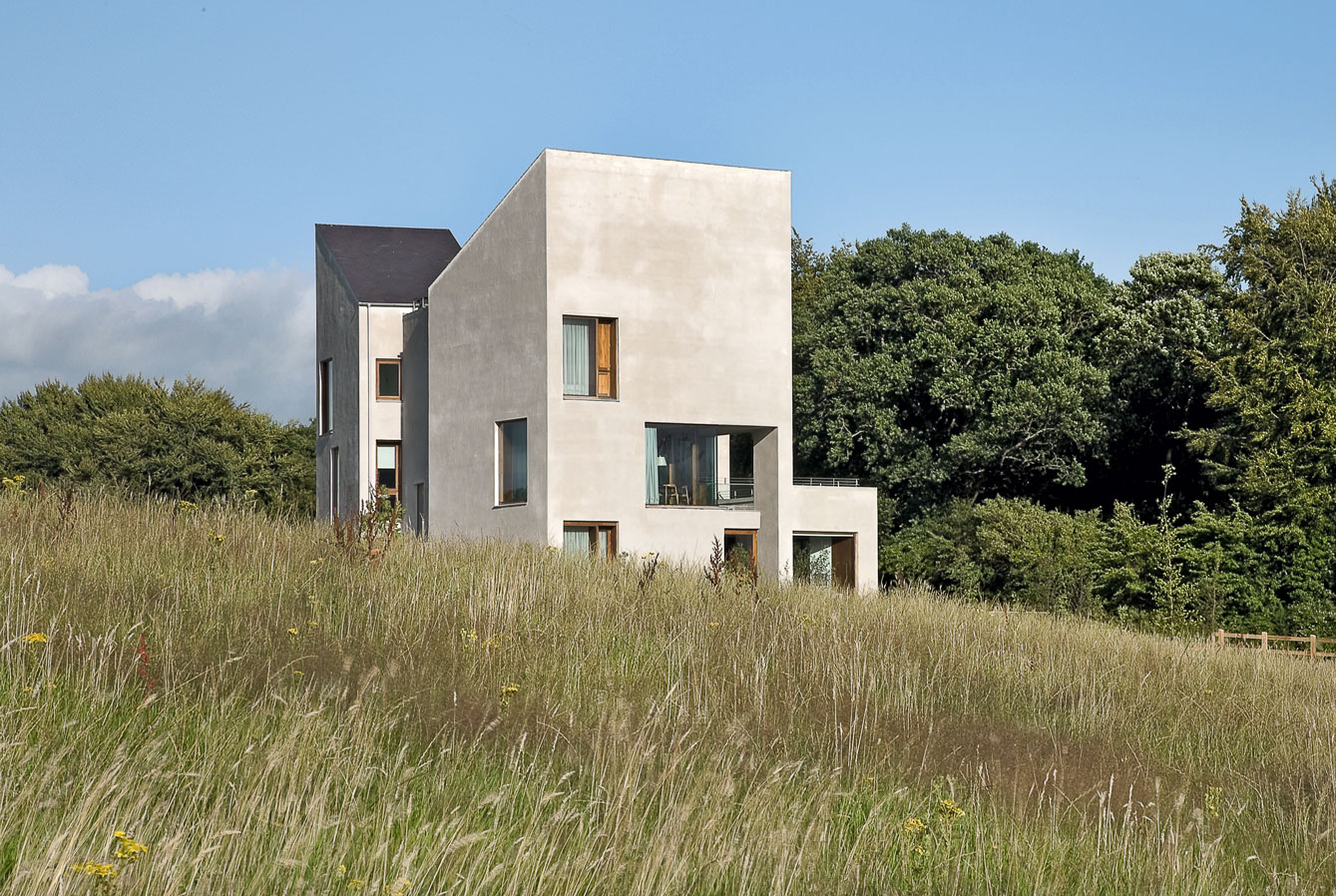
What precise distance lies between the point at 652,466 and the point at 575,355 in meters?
2.56

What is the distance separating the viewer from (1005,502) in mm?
36594

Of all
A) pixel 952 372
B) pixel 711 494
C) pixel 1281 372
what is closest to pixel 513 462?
pixel 711 494

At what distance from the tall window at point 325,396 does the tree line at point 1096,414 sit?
44.5ft

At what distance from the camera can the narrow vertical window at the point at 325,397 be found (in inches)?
1320

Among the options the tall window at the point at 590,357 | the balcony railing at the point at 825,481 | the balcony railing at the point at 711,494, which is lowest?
the balcony railing at the point at 711,494

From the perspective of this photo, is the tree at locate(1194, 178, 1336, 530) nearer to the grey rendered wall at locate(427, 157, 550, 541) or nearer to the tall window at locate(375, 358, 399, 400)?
the grey rendered wall at locate(427, 157, 550, 541)

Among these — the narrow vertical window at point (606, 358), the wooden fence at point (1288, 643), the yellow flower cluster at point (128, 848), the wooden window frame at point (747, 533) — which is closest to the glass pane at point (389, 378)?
the narrow vertical window at point (606, 358)

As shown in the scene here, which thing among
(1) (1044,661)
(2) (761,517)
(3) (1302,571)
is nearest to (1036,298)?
(3) (1302,571)

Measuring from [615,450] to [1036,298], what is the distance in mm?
18390

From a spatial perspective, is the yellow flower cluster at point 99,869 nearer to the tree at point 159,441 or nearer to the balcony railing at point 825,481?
the balcony railing at point 825,481

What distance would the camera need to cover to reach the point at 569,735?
7277 mm

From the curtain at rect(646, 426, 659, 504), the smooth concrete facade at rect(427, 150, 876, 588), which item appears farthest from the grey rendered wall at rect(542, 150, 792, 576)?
the curtain at rect(646, 426, 659, 504)

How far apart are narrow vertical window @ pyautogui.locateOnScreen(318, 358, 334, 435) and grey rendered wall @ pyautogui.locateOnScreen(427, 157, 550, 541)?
7.22 m

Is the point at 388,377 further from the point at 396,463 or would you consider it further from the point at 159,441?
the point at 159,441
